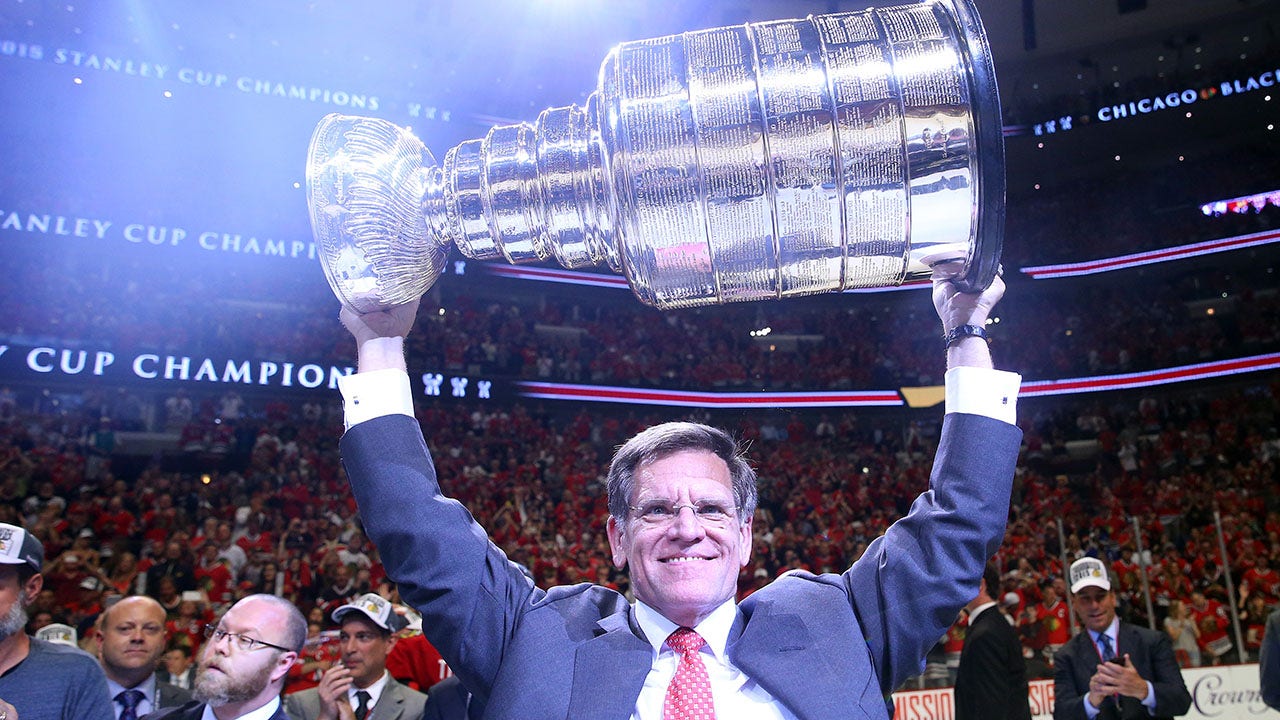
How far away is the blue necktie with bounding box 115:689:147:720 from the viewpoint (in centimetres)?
332

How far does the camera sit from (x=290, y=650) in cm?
259

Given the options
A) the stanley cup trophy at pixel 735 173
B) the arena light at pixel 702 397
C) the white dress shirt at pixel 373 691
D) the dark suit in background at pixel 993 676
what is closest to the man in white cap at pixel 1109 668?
the dark suit in background at pixel 993 676

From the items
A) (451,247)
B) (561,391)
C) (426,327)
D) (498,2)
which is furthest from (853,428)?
(451,247)

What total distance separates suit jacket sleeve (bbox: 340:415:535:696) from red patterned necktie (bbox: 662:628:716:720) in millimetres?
236

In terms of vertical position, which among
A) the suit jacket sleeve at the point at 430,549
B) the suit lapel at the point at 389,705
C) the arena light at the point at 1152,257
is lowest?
the suit lapel at the point at 389,705

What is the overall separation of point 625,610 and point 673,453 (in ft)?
0.84

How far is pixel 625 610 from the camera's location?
139 cm

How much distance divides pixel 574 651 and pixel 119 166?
1601 centimetres

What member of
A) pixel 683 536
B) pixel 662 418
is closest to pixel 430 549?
pixel 683 536

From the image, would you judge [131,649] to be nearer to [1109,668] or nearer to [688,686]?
[688,686]

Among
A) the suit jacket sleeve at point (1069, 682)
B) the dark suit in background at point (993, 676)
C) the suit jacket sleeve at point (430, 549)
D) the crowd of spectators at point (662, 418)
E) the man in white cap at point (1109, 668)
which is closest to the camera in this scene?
the suit jacket sleeve at point (430, 549)

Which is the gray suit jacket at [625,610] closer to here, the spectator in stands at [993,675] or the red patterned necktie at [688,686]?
the red patterned necktie at [688,686]

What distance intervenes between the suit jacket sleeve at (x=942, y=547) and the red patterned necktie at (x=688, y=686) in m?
0.26

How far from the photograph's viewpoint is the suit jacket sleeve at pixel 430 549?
1.17m
